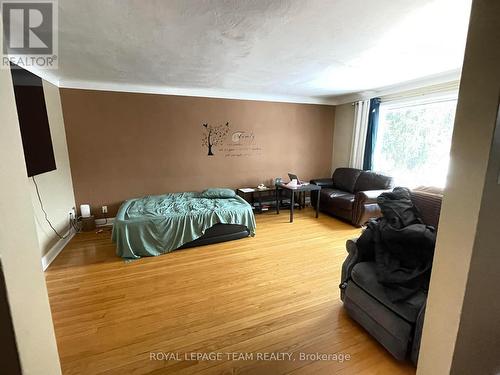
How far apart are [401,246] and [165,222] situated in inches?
101

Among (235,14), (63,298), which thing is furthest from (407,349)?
(63,298)

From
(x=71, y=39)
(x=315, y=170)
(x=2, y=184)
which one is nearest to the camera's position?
(x=2, y=184)

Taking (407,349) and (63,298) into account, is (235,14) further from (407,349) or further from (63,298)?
(63,298)

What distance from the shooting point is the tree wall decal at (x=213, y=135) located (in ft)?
14.4

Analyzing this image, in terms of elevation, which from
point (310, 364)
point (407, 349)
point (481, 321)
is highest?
point (481, 321)

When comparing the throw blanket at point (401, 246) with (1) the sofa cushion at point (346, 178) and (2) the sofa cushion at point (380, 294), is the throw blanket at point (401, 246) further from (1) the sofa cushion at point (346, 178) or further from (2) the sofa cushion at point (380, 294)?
(1) the sofa cushion at point (346, 178)

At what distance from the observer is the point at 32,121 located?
2369 mm

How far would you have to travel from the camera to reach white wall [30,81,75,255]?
2.76 metres

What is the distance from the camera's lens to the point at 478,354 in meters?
1.13

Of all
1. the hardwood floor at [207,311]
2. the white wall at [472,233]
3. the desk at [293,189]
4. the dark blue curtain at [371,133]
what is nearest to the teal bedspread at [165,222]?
the hardwood floor at [207,311]

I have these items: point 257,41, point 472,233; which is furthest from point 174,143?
point 472,233

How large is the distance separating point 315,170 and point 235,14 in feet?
13.9

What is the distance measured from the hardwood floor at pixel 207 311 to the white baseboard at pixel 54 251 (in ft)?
0.26

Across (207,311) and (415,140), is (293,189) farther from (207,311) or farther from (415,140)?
(207,311)
